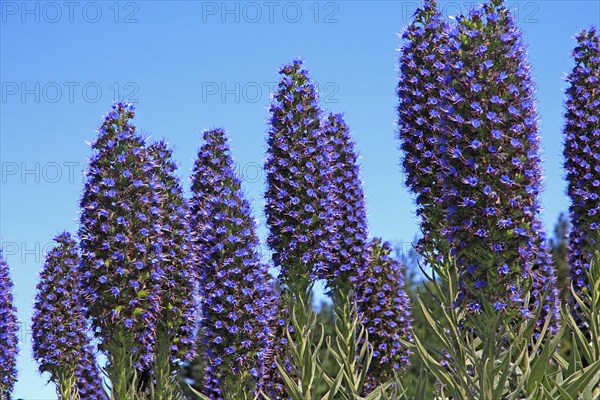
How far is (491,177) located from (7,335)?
64.8 feet

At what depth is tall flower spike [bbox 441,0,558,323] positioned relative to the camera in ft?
37.1

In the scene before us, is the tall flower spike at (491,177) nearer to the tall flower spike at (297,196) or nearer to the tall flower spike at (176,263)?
the tall flower spike at (297,196)

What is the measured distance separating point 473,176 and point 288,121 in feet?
18.3

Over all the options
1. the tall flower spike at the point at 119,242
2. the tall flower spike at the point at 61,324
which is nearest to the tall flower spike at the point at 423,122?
the tall flower spike at the point at 119,242

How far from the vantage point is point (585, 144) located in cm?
Result: 1573

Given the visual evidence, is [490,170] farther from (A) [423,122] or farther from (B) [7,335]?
(B) [7,335]

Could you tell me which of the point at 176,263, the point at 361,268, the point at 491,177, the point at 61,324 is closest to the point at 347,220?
the point at 361,268

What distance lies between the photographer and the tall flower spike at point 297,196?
50.6ft

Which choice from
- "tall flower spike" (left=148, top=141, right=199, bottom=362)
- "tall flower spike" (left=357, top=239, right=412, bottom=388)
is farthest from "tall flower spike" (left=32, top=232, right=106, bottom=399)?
"tall flower spike" (left=357, top=239, right=412, bottom=388)

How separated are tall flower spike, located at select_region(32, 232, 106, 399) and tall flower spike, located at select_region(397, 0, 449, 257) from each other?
13.3 metres

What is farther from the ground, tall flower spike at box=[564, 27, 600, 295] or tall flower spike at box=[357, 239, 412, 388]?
tall flower spike at box=[564, 27, 600, 295]

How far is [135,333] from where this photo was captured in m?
15.9

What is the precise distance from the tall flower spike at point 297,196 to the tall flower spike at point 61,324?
10743 mm

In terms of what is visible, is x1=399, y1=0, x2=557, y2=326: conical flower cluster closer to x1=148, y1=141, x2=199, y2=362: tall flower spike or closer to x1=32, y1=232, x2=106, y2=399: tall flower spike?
x1=148, y1=141, x2=199, y2=362: tall flower spike
